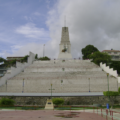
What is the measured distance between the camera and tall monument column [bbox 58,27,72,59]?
53.6 meters

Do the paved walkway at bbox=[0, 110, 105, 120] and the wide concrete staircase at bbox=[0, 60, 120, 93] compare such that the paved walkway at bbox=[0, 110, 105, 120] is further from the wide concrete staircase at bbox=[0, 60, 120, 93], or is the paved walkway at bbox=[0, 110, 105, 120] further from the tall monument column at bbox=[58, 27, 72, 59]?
the tall monument column at bbox=[58, 27, 72, 59]

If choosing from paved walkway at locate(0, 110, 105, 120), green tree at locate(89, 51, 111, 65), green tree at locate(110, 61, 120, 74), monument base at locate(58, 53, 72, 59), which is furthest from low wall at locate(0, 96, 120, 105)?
monument base at locate(58, 53, 72, 59)

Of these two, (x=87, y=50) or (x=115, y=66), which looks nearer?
(x=115, y=66)

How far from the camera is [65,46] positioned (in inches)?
2169

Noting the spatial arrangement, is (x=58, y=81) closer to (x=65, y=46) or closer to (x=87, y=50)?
(x=65, y=46)

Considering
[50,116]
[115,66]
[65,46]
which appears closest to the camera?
[50,116]

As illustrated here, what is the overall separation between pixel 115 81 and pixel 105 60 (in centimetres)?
1525

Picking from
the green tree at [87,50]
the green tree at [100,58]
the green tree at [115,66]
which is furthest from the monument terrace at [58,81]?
the green tree at [87,50]

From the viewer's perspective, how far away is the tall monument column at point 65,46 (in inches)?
2109

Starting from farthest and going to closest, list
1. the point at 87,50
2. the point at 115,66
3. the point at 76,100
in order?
1. the point at 87,50
2. the point at 115,66
3. the point at 76,100

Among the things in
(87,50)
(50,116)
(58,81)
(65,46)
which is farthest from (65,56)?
(50,116)

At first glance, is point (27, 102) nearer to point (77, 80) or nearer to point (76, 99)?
point (76, 99)

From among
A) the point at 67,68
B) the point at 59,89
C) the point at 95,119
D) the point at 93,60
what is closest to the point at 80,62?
the point at 93,60

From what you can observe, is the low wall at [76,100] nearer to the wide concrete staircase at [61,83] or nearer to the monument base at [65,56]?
the wide concrete staircase at [61,83]
